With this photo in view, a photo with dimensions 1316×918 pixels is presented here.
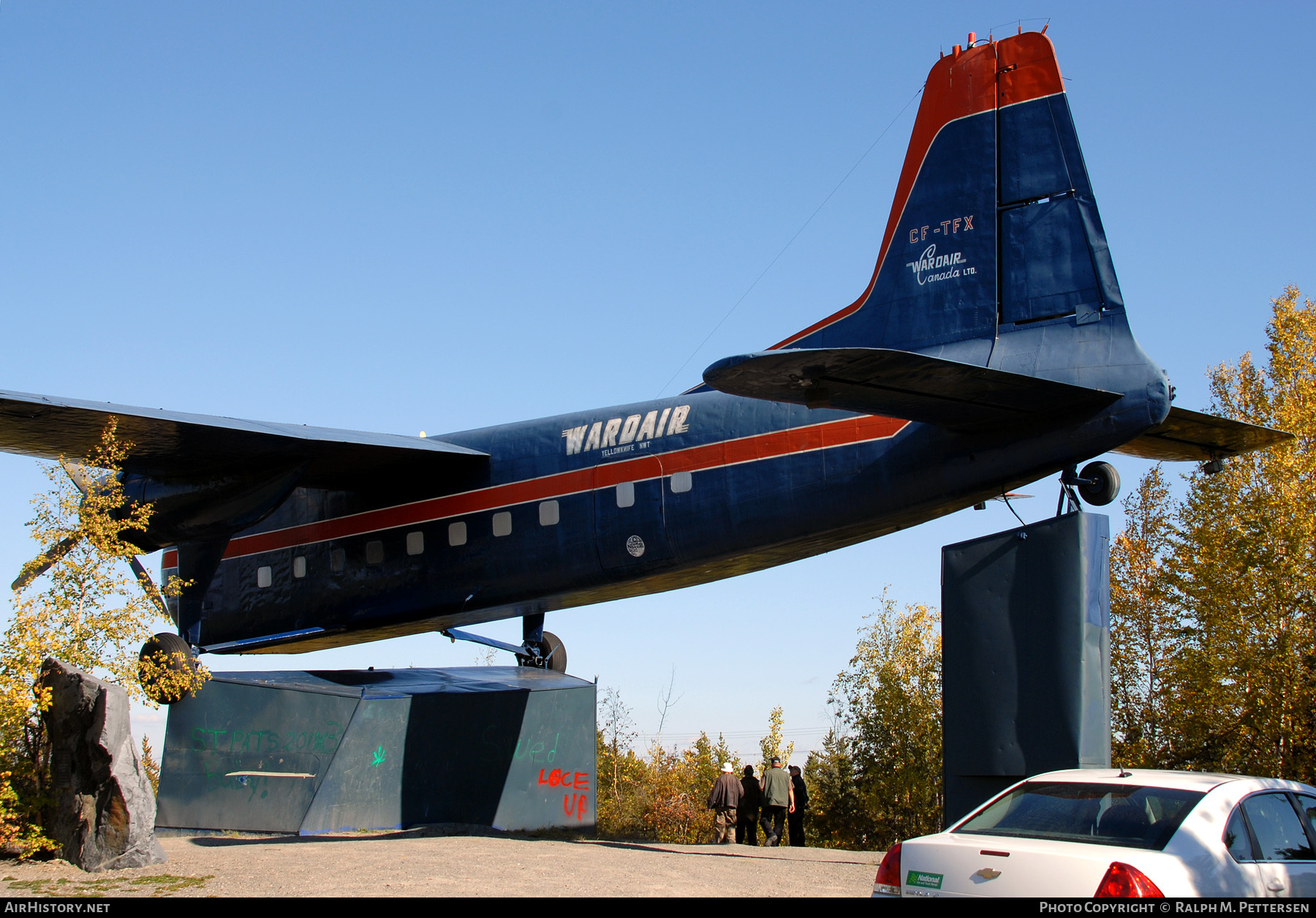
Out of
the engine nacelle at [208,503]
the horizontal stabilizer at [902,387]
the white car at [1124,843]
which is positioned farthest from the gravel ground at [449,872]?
the engine nacelle at [208,503]

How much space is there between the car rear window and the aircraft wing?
40.0 feet

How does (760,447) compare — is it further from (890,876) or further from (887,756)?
(887,756)

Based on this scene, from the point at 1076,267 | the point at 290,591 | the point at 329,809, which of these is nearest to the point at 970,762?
the point at 1076,267

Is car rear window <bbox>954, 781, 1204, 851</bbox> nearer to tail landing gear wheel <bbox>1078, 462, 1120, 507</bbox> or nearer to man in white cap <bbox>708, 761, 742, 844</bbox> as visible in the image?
tail landing gear wheel <bbox>1078, 462, 1120, 507</bbox>

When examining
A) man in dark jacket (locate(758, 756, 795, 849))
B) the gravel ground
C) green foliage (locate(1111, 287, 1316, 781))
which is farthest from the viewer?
green foliage (locate(1111, 287, 1316, 781))

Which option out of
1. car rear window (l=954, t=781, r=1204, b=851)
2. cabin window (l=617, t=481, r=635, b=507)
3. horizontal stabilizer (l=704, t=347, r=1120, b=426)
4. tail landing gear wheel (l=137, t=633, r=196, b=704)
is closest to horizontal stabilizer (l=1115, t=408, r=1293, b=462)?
horizontal stabilizer (l=704, t=347, r=1120, b=426)

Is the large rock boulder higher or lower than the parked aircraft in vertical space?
lower

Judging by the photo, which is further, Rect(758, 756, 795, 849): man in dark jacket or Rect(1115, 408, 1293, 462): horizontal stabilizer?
Rect(758, 756, 795, 849): man in dark jacket

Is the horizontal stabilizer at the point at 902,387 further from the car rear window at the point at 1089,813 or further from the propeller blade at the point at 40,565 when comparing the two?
the propeller blade at the point at 40,565

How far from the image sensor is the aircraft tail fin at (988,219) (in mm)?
13094

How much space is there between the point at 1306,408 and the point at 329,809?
28.8 metres

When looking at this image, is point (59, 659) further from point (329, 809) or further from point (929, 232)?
point (929, 232)

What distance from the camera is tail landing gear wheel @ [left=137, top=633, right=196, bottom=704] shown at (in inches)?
573

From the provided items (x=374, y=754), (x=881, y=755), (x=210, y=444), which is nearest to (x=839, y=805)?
(x=881, y=755)
